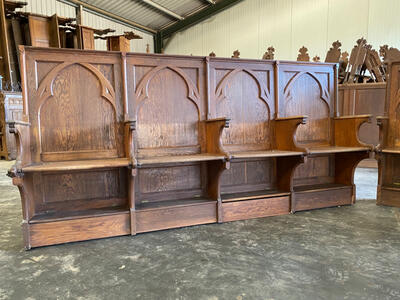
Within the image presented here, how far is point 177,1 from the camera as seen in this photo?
1144 cm

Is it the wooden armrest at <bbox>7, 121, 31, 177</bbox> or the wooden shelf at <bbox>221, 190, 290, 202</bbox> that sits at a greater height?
the wooden armrest at <bbox>7, 121, 31, 177</bbox>

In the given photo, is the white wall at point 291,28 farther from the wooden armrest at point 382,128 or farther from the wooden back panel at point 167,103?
the wooden back panel at point 167,103

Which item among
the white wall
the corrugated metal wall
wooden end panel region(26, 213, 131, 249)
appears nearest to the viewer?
wooden end panel region(26, 213, 131, 249)

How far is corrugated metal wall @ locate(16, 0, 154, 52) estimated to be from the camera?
884cm

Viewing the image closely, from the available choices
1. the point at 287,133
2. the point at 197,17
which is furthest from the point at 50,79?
the point at 197,17

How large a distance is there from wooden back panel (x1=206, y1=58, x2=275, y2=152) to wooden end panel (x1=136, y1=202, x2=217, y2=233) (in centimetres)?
72

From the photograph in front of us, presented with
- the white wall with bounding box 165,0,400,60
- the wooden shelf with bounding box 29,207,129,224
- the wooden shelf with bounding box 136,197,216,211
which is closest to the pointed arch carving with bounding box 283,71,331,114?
the wooden shelf with bounding box 136,197,216,211

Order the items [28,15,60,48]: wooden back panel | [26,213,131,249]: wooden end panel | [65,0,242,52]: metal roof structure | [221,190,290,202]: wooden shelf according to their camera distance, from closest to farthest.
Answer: [26,213,131,249]: wooden end panel → [221,190,290,202]: wooden shelf → [28,15,60,48]: wooden back panel → [65,0,242,52]: metal roof structure

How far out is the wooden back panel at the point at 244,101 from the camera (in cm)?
294

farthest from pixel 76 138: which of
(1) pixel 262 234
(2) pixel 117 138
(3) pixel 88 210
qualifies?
(1) pixel 262 234

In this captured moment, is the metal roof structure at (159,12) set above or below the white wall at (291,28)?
above

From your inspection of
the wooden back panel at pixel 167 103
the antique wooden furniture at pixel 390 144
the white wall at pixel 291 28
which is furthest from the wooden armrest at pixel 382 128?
the white wall at pixel 291 28

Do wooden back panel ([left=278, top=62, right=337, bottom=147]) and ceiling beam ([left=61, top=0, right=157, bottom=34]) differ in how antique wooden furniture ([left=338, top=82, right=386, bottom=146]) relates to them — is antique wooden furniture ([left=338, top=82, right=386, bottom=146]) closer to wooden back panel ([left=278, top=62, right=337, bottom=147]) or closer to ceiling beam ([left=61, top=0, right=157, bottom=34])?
wooden back panel ([left=278, top=62, right=337, bottom=147])

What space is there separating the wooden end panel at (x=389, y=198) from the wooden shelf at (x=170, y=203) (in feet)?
6.56
